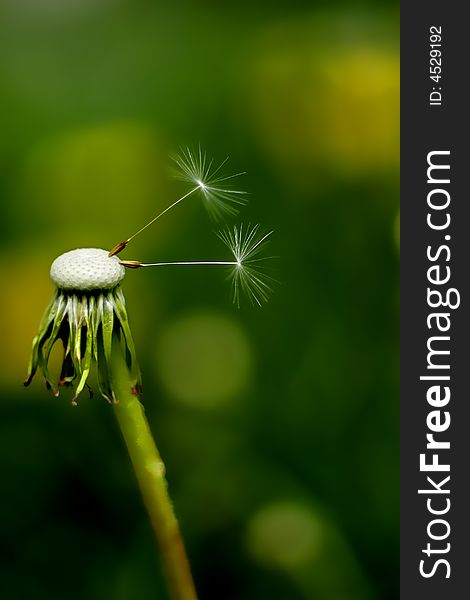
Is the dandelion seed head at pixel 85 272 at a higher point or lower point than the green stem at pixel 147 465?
higher

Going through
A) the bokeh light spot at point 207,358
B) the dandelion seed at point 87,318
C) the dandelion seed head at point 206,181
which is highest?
the dandelion seed head at point 206,181

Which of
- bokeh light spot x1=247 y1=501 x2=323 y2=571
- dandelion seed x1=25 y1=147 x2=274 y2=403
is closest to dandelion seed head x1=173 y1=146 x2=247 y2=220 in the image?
dandelion seed x1=25 y1=147 x2=274 y2=403

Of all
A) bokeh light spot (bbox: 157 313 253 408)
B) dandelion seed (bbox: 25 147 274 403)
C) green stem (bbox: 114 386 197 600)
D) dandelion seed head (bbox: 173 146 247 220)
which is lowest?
green stem (bbox: 114 386 197 600)

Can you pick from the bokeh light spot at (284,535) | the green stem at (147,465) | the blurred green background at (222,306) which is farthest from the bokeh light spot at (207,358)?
the green stem at (147,465)

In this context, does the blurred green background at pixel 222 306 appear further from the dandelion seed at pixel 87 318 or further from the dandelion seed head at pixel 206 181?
the dandelion seed at pixel 87 318

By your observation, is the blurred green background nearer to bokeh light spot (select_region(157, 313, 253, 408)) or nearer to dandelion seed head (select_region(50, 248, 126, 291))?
bokeh light spot (select_region(157, 313, 253, 408))

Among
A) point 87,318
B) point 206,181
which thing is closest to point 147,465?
point 87,318

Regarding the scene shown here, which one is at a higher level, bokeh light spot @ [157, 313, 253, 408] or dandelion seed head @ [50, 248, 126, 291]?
bokeh light spot @ [157, 313, 253, 408]

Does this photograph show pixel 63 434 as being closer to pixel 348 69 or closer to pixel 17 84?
pixel 17 84
